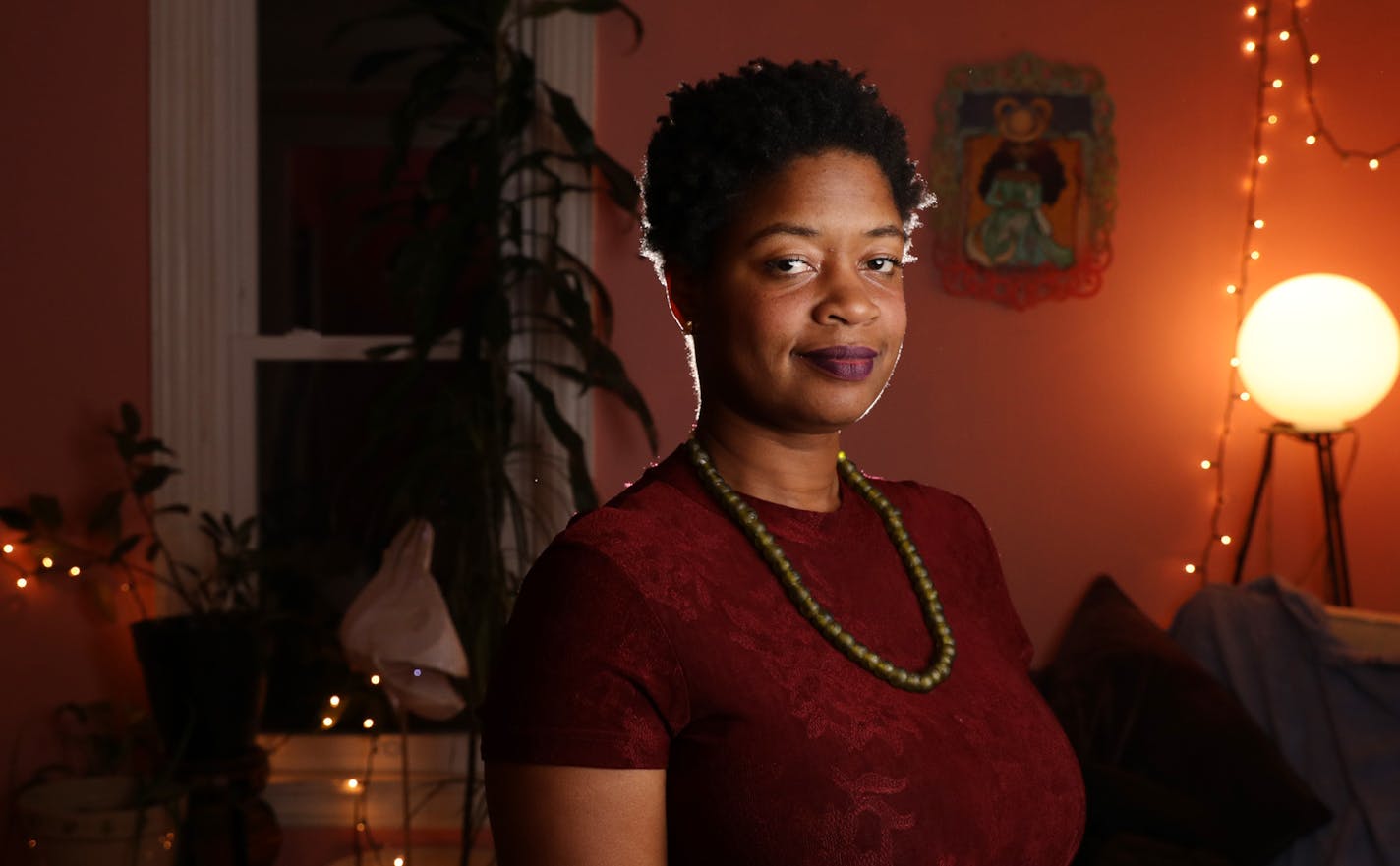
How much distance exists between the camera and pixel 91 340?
3078 mm

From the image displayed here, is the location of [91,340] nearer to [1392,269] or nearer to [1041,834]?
[1041,834]

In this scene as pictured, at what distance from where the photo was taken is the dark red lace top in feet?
3.05

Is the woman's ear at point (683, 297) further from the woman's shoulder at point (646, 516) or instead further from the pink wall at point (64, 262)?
the pink wall at point (64, 262)

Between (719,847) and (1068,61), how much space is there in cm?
253

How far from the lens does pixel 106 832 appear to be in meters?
2.75

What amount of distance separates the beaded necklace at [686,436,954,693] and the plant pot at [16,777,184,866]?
2.10 meters

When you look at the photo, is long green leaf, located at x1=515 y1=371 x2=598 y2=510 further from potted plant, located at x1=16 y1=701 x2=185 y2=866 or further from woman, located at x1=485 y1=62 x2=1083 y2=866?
woman, located at x1=485 y1=62 x2=1083 y2=866

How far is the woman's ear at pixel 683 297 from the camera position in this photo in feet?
3.68

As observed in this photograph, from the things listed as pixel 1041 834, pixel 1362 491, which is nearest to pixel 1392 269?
pixel 1362 491

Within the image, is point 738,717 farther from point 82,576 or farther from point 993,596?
point 82,576

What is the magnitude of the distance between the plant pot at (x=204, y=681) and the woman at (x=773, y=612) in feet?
6.44

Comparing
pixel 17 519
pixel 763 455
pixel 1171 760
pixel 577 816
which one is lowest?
pixel 1171 760

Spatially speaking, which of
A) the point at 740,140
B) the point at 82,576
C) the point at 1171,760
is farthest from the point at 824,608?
the point at 82,576

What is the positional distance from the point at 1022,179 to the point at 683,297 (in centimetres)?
212
